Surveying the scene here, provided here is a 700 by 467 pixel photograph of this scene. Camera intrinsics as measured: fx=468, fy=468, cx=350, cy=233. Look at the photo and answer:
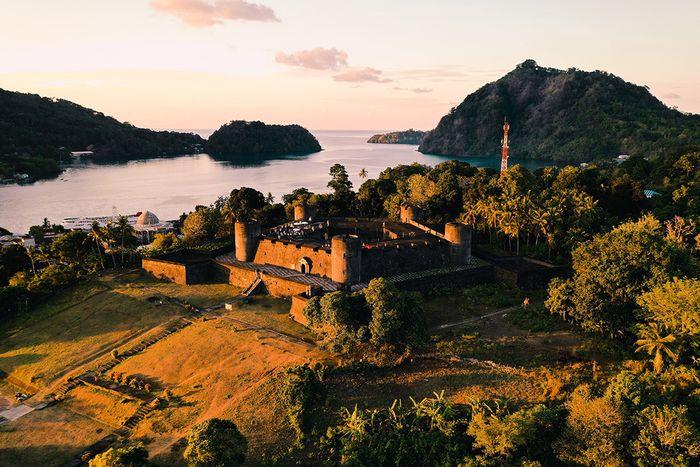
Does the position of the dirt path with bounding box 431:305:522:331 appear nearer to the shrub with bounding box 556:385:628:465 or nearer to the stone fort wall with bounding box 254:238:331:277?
the stone fort wall with bounding box 254:238:331:277

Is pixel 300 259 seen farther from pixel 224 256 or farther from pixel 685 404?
pixel 685 404

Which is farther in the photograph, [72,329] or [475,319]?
[72,329]

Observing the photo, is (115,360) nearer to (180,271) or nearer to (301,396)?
(180,271)

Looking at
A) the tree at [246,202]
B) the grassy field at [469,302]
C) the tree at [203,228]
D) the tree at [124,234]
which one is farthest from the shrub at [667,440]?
the tree at [246,202]

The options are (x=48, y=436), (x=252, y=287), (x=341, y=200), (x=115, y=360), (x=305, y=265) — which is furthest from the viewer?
(x=341, y=200)

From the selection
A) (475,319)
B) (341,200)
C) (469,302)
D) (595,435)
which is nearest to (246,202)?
(341,200)

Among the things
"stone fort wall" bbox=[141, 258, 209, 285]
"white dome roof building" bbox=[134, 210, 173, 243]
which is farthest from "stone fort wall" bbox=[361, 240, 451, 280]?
"white dome roof building" bbox=[134, 210, 173, 243]

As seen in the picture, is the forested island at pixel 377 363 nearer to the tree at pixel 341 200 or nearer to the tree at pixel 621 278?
the tree at pixel 621 278

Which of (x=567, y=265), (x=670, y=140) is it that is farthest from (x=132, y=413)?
(x=670, y=140)
